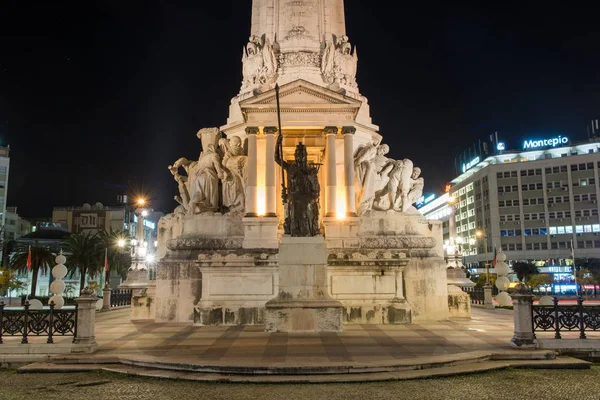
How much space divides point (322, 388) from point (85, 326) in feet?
23.7

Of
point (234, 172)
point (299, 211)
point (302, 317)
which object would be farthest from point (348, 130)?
point (302, 317)

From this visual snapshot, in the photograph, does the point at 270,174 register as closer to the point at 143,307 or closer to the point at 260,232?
the point at 260,232

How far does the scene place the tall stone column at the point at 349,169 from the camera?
26.1 metres

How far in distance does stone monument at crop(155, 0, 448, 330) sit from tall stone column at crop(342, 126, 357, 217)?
0.06m

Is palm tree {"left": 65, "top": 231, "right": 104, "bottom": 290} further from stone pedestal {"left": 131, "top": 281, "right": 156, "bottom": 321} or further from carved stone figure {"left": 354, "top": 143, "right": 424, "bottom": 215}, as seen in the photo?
carved stone figure {"left": 354, "top": 143, "right": 424, "bottom": 215}

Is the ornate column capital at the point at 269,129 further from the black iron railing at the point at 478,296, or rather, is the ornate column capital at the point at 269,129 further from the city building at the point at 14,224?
the city building at the point at 14,224

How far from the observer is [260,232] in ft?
82.1

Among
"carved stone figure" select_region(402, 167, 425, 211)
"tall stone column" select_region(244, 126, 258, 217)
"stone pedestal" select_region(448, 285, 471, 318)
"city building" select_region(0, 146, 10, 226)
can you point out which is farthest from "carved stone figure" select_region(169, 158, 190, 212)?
"city building" select_region(0, 146, 10, 226)

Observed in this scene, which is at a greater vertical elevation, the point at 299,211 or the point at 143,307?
the point at 299,211

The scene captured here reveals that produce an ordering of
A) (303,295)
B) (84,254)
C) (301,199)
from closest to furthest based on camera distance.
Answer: (303,295) → (301,199) → (84,254)

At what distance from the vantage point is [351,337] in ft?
52.7

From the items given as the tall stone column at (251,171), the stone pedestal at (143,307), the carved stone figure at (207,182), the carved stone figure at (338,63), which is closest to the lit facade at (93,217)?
the carved stone figure at (338,63)

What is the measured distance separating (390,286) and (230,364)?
418 inches

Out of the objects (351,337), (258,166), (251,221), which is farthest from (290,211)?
(258,166)
